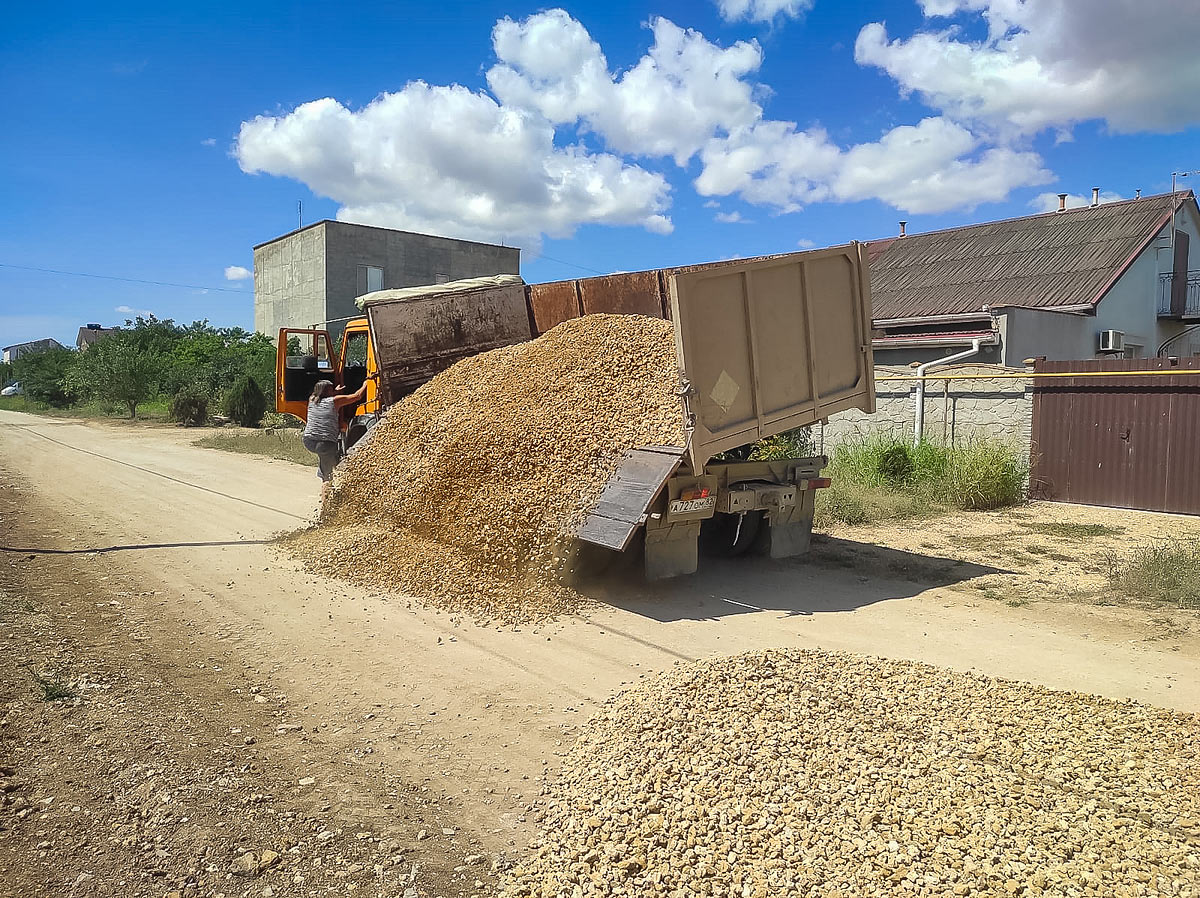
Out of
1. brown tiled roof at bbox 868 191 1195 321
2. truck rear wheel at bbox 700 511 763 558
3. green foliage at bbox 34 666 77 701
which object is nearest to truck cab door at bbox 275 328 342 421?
truck rear wheel at bbox 700 511 763 558

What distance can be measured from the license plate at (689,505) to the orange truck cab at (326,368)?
5.08 metres

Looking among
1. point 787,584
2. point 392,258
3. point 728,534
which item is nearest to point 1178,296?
point 728,534

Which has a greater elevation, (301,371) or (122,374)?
(122,374)

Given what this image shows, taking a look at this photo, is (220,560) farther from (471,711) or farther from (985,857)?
(985,857)

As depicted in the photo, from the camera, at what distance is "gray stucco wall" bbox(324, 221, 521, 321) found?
138 ft

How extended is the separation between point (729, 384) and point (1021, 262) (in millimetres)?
18771

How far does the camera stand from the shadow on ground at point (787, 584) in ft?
22.2

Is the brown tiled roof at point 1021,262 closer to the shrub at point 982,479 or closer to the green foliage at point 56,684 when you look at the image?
the shrub at point 982,479

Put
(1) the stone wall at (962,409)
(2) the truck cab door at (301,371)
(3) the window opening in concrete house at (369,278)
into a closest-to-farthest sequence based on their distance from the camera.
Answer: (2) the truck cab door at (301,371) → (1) the stone wall at (962,409) → (3) the window opening in concrete house at (369,278)

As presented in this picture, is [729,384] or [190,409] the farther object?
[190,409]

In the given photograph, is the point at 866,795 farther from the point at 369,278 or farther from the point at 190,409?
the point at 369,278

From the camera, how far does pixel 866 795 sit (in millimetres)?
3289

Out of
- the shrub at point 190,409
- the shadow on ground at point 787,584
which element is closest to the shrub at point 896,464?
the shadow on ground at point 787,584

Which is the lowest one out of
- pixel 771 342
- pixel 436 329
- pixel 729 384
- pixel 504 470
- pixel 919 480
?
pixel 919 480
